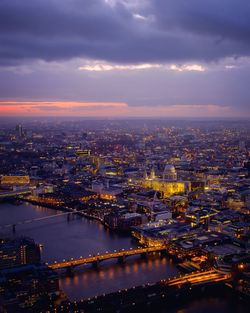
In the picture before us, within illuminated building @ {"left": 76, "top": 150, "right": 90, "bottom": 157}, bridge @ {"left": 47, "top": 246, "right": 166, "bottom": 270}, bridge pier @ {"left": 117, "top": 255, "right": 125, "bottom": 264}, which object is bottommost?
bridge pier @ {"left": 117, "top": 255, "right": 125, "bottom": 264}

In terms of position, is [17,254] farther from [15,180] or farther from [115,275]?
[15,180]

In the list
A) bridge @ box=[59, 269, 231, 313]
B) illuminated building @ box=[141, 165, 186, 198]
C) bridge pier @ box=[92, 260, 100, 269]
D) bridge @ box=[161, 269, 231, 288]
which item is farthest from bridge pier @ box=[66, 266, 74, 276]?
illuminated building @ box=[141, 165, 186, 198]

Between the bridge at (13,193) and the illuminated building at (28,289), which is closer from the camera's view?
the illuminated building at (28,289)

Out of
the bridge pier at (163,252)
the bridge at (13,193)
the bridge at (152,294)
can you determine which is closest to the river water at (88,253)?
the bridge pier at (163,252)

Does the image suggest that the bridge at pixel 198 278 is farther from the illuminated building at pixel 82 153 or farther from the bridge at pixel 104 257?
the illuminated building at pixel 82 153

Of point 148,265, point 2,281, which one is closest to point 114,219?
point 148,265

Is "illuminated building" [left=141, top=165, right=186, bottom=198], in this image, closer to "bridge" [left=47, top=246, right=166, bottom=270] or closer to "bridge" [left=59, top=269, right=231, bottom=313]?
Result: "bridge" [left=47, top=246, right=166, bottom=270]
